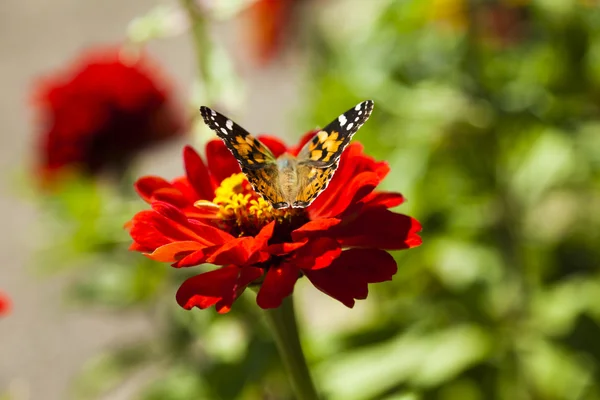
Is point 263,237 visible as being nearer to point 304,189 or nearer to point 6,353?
point 304,189

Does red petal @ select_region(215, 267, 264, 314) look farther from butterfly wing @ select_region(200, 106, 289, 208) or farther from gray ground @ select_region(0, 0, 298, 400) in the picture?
gray ground @ select_region(0, 0, 298, 400)

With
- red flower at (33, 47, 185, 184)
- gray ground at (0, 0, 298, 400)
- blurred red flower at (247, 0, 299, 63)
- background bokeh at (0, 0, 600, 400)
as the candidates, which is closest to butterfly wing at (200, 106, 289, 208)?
background bokeh at (0, 0, 600, 400)

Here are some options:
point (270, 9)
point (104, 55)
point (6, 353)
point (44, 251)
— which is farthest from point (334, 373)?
point (270, 9)

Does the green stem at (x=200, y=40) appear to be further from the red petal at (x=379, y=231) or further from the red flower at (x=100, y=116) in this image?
the red petal at (x=379, y=231)

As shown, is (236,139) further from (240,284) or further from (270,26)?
(270,26)

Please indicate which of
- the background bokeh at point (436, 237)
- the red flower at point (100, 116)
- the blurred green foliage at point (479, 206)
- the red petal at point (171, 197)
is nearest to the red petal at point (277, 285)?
the red petal at point (171, 197)
